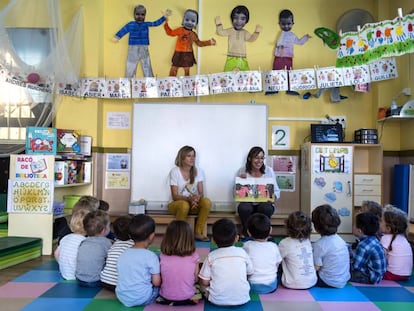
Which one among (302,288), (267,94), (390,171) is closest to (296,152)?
(267,94)

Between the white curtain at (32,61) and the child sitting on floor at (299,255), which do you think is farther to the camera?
the white curtain at (32,61)

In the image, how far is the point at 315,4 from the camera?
5.33 meters

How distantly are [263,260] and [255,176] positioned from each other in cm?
204

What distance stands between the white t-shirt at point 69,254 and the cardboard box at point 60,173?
1283 millimetres

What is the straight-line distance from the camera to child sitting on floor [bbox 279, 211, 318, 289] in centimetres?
283

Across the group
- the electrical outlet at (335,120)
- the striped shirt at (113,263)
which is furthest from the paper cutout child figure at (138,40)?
the striped shirt at (113,263)

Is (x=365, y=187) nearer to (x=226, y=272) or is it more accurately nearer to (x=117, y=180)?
(x=226, y=272)

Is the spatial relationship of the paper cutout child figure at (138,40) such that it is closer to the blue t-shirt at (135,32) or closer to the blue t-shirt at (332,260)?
the blue t-shirt at (135,32)

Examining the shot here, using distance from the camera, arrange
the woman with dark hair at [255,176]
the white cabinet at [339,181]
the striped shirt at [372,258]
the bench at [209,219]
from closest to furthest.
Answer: the striped shirt at [372,258] → the woman with dark hair at [255,176] → the bench at [209,219] → the white cabinet at [339,181]

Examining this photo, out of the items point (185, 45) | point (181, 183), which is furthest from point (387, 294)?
point (185, 45)

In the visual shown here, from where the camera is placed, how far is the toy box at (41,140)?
4.13 m

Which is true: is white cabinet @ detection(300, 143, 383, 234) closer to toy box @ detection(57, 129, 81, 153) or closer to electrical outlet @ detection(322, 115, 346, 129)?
electrical outlet @ detection(322, 115, 346, 129)

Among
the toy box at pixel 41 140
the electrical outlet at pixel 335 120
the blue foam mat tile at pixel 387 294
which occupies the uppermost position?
the electrical outlet at pixel 335 120

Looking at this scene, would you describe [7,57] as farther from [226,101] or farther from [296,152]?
[296,152]
